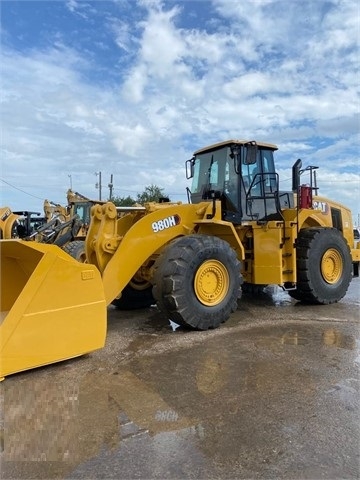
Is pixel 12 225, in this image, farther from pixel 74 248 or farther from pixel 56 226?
pixel 56 226

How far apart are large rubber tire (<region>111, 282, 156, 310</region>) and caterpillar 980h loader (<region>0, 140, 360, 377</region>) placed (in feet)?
0.05

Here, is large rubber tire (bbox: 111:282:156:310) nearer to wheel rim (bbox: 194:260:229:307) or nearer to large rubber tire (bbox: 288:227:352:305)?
wheel rim (bbox: 194:260:229:307)

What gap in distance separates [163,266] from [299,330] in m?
1.99

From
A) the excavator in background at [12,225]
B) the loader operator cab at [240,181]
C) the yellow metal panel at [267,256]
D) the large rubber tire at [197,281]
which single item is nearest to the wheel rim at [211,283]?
the large rubber tire at [197,281]

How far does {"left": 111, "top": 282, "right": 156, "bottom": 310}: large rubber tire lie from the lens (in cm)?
698

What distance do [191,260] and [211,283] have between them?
520 mm

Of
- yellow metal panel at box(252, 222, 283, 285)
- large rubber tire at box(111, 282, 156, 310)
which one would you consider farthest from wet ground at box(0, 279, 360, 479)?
large rubber tire at box(111, 282, 156, 310)

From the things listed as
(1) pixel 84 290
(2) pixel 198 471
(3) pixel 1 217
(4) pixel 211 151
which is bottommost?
(2) pixel 198 471

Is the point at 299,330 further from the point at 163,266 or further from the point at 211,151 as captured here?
the point at 211,151

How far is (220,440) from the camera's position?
2.90 m

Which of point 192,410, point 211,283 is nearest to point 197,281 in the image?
point 211,283

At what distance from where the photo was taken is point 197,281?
5.57m

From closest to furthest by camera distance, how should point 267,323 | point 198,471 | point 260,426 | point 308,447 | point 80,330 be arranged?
point 198,471
point 308,447
point 260,426
point 80,330
point 267,323

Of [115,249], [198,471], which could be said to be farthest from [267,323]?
[198,471]
